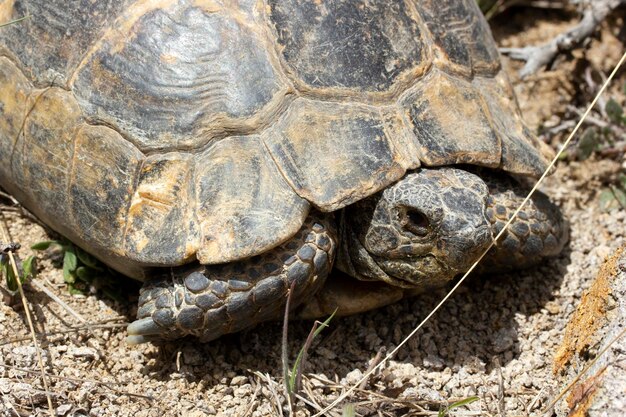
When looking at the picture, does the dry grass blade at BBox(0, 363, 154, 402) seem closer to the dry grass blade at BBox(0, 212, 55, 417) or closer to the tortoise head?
the dry grass blade at BBox(0, 212, 55, 417)

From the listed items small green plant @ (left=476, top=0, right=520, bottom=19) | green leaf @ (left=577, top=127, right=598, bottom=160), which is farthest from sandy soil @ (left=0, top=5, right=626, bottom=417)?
small green plant @ (left=476, top=0, right=520, bottom=19)

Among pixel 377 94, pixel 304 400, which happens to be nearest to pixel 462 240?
pixel 377 94

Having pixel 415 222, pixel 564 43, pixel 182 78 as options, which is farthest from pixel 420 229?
pixel 564 43

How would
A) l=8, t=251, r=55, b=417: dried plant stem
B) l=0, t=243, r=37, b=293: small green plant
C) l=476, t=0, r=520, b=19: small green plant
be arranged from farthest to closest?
l=476, t=0, r=520, b=19: small green plant < l=0, t=243, r=37, b=293: small green plant < l=8, t=251, r=55, b=417: dried plant stem

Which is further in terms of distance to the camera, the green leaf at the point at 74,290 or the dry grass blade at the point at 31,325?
the green leaf at the point at 74,290

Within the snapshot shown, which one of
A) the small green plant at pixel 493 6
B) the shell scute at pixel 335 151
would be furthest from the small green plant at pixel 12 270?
the small green plant at pixel 493 6

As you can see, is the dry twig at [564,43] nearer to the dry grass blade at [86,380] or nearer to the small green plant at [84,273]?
the small green plant at [84,273]
